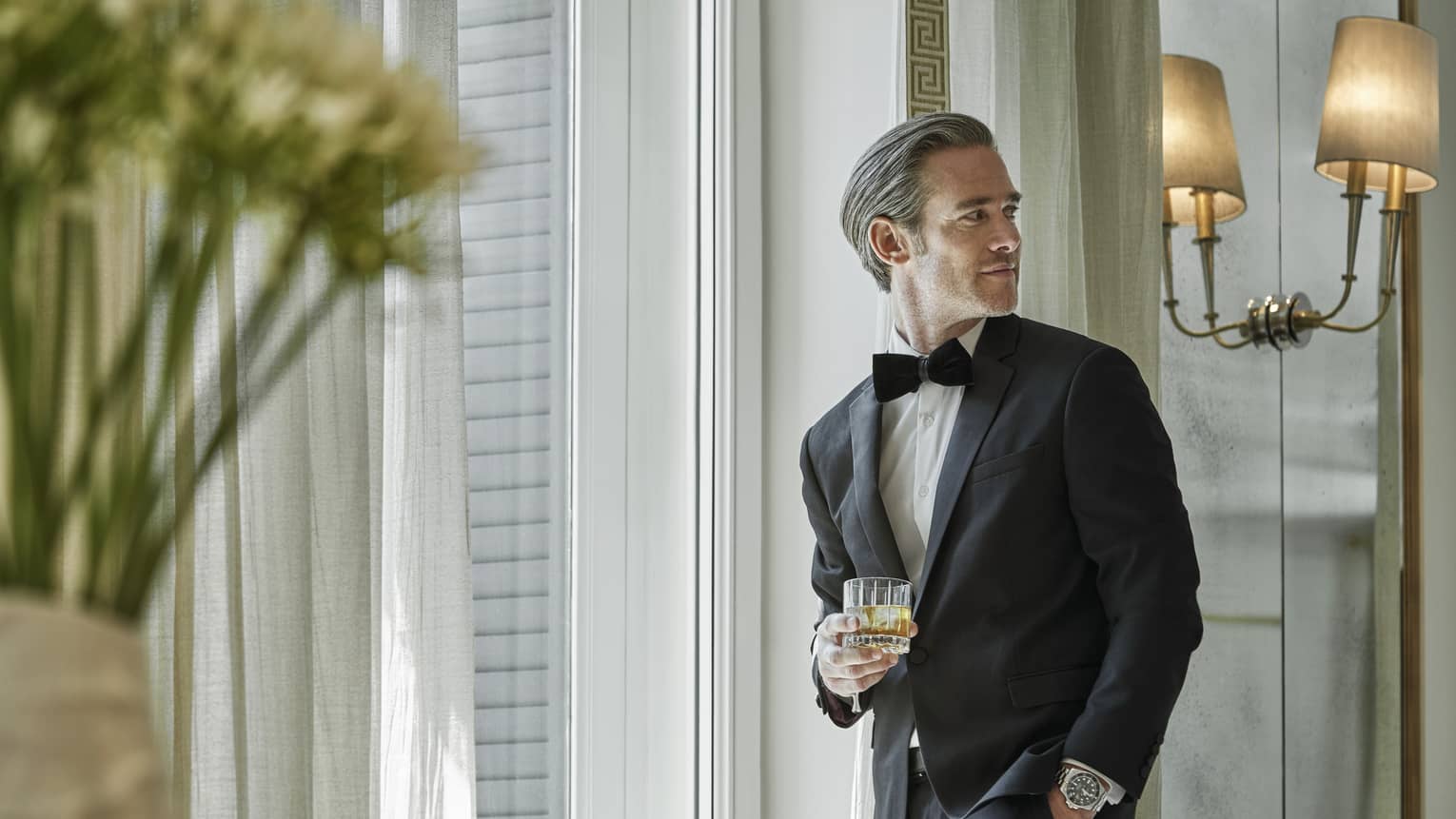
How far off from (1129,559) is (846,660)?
40cm

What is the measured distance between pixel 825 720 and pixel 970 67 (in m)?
1.23

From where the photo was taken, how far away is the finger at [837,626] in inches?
73.4

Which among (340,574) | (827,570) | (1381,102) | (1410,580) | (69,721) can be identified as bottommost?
(1410,580)

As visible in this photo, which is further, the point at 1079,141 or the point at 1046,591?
the point at 1079,141

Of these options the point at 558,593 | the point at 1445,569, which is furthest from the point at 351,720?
the point at 1445,569

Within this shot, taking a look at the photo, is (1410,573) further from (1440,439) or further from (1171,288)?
(1171,288)

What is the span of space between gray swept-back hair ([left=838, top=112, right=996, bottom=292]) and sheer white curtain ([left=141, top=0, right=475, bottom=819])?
713 mm

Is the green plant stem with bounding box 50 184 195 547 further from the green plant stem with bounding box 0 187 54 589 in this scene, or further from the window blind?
the window blind

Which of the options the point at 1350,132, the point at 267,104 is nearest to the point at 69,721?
the point at 267,104

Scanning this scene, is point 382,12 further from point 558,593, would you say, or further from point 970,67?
point 970,67

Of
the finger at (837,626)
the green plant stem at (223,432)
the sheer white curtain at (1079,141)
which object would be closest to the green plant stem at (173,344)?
the green plant stem at (223,432)

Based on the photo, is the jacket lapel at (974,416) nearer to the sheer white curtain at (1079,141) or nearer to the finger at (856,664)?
the finger at (856,664)

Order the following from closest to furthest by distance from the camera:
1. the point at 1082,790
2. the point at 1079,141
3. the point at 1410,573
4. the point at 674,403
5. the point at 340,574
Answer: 1. the point at 340,574
2. the point at 1082,790
3. the point at 674,403
4. the point at 1079,141
5. the point at 1410,573

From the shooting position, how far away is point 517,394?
218cm
